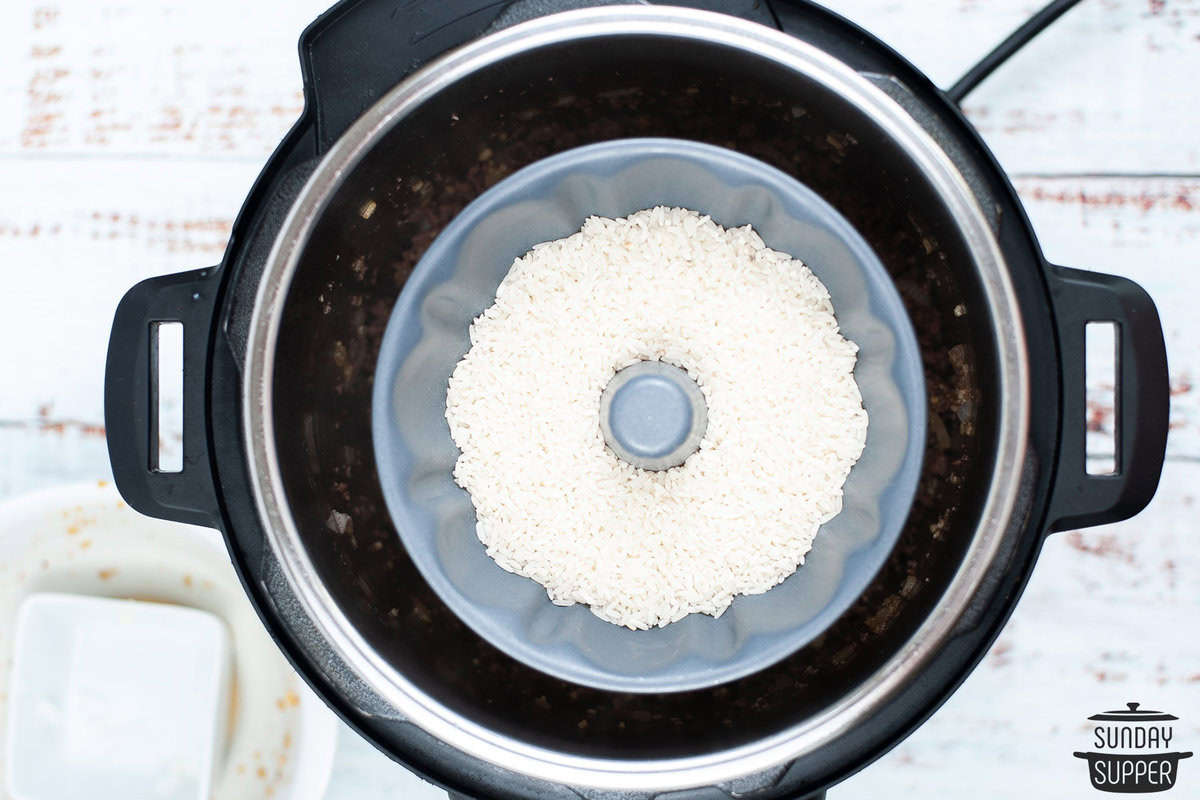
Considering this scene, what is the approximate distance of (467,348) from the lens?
663 millimetres

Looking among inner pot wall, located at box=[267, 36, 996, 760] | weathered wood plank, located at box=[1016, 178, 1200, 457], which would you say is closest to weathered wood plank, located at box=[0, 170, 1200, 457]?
weathered wood plank, located at box=[1016, 178, 1200, 457]

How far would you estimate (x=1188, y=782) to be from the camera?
2.18ft

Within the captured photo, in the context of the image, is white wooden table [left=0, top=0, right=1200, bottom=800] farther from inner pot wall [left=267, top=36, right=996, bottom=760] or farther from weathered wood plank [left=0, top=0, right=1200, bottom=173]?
inner pot wall [left=267, top=36, right=996, bottom=760]

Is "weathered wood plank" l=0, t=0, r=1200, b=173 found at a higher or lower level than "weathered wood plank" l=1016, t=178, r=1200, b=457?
higher

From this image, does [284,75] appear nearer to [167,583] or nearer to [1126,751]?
[167,583]

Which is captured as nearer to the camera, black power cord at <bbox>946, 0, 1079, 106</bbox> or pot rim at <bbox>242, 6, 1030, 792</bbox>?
pot rim at <bbox>242, 6, 1030, 792</bbox>

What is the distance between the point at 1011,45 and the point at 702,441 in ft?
1.07

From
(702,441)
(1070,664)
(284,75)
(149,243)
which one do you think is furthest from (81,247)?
(1070,664)

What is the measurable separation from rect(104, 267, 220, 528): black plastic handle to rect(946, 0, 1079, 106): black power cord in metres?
0.47

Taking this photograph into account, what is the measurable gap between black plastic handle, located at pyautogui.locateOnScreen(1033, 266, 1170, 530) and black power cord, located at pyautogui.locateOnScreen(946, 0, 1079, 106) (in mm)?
172

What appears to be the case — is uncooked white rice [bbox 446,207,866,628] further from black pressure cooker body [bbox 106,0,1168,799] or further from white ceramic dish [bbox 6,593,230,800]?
white ceramic dish [bbox 6,593,230,800]

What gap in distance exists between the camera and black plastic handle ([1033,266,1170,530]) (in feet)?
1.61

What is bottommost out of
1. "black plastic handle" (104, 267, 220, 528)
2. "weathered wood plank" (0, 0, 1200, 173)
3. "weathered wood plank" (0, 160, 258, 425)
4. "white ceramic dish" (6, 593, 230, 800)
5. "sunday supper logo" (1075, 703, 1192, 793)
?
"white ceramic dish" (6, 593, 230, 800)

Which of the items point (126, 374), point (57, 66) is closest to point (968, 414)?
point (126, 374)
